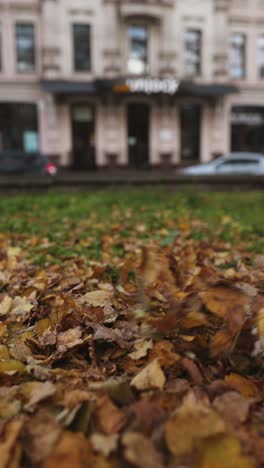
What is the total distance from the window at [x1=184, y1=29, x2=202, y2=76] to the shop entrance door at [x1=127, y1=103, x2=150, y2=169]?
313 centimetres

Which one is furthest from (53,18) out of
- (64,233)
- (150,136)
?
(64,233)

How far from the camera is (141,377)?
125 cm

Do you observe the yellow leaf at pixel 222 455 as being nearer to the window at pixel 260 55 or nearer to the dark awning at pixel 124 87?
the dark awning at pixel 124 87

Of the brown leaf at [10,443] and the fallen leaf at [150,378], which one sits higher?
the brown leaf at [10,443]

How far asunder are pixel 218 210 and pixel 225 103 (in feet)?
60.7

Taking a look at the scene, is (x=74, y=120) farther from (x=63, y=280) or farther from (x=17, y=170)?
(x=63, y=280)

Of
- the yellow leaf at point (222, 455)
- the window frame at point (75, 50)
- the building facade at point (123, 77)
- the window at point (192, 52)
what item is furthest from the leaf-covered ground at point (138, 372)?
the window at point (192, 52)

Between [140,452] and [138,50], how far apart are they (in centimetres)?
2436

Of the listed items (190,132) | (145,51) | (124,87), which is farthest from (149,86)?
(190,132)

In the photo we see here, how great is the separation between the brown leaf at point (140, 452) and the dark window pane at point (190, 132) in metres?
24.1

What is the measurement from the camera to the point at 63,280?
8.98 feet

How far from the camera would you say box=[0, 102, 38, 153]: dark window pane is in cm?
2297

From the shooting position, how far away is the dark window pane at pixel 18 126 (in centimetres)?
2297

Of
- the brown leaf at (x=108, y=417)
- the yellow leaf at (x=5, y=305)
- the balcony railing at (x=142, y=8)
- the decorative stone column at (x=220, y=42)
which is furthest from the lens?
the decorative stone column at (x=220, y=42)
